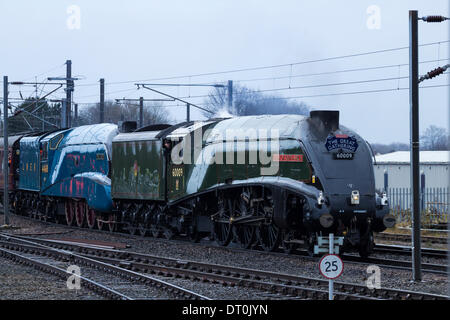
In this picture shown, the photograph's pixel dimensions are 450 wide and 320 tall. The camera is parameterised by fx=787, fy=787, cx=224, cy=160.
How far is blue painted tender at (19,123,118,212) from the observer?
28.6m

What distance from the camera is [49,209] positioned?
34.2 m

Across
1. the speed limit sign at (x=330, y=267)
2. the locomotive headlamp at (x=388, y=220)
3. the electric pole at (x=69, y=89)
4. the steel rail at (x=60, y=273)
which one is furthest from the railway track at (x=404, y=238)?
the electric pole at (x=69, y=89)

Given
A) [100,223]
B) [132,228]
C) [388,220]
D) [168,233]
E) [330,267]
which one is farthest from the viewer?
[100,223]

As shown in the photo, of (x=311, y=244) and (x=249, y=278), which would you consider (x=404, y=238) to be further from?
(x=249, y=278)

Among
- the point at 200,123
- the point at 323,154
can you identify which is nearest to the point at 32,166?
the point at 200,123

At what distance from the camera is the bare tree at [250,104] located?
146 ft

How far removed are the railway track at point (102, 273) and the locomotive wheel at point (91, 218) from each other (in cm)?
574

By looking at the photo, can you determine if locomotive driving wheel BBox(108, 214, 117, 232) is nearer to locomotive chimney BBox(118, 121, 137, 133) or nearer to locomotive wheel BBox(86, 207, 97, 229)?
locomotive wheel BBox(86, 207, 97, 229)

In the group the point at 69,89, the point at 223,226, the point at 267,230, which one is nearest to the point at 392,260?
the point at 267,230

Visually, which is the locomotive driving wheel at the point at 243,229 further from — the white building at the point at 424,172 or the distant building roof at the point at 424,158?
the distant building roof at the point at 424,158

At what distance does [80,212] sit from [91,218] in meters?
1.43

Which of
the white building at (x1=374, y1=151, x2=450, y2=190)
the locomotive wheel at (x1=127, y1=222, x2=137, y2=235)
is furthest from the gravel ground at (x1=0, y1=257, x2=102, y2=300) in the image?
the white building at (x1=374, y1=151, x2=450, y2=190)

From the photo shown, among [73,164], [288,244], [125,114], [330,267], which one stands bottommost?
[288,244]

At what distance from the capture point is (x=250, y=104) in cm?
6412
